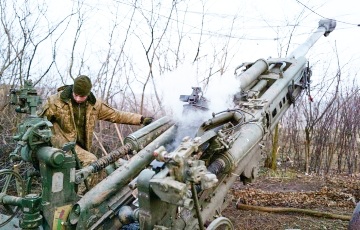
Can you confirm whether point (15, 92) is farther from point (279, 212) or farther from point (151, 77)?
point (151, 77)

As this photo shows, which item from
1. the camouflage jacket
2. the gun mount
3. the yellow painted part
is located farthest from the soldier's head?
the yellow painted part

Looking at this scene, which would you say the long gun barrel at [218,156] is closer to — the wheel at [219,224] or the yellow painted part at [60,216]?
the wheel at [219,224]

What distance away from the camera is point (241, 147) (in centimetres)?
376

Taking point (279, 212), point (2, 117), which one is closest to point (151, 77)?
point (2, 117)

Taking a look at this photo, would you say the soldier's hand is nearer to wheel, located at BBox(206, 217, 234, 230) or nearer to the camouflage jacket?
the camouflage jacket

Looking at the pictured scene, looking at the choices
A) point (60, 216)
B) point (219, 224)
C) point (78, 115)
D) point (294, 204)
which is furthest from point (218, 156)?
point (294, 204)

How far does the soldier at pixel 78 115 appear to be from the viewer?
481cm

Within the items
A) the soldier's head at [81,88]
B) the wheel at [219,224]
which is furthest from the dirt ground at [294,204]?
the soldier's head at [81,88]

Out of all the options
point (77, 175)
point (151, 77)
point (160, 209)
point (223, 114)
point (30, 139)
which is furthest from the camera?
point (151, 77)

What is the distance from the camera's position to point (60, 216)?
349 cm

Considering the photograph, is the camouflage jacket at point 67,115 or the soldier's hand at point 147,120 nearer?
the camouflage jacket at point 67,115

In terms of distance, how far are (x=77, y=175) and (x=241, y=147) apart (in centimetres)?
161

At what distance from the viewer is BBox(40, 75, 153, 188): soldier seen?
4.81m

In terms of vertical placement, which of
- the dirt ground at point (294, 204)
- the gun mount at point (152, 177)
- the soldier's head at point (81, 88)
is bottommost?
the dirt ground at point (294, 204)
